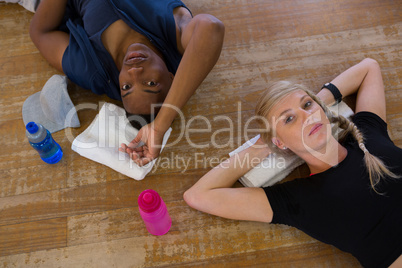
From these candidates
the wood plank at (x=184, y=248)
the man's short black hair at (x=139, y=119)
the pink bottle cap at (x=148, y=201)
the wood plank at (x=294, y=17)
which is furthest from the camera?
the wood plank at (x=294, y=17)

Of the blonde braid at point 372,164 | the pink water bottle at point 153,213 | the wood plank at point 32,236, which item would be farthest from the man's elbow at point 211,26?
the wood plank at point 32,236

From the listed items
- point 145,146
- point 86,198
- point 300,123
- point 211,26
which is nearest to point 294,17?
point 211,26

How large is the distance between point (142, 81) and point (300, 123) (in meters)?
0.65

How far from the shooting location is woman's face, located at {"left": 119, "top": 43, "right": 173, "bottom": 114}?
1.44 m

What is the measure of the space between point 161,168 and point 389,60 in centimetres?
127

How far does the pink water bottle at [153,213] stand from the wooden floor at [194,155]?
0.18 ft

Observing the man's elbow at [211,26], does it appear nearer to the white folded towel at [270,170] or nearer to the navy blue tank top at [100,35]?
the navy blue tank top at [100,35]

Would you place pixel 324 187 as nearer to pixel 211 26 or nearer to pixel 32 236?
pixel 211 26

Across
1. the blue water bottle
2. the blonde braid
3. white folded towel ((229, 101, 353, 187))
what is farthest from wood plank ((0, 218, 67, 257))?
the blonde braid

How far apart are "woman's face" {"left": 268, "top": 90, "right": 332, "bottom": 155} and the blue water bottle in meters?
0.95

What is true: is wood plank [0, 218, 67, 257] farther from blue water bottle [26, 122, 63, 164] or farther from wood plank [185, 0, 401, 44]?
wood plank [185, 0, 401, 44]

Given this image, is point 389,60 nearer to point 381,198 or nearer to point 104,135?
point 381,198

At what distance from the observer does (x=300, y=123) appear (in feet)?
4.24

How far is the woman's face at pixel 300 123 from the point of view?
4.23 feet
